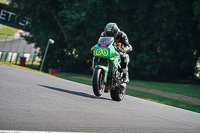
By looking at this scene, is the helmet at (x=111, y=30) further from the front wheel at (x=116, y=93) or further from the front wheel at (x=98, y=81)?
the front wheel at (x=116, y=93)

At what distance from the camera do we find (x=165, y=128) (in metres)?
5.32

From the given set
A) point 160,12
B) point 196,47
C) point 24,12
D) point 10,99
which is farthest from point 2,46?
point 10,99

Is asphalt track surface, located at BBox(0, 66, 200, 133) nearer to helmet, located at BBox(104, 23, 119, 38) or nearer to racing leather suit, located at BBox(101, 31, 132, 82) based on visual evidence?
racing leather suit, located at BBox(101, 31, 132, 82)

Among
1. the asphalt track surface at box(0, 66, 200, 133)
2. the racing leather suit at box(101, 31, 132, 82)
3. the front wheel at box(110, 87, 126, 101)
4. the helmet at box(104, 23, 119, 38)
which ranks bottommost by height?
the asphalt track surface at box(0, 66, 200, 133)

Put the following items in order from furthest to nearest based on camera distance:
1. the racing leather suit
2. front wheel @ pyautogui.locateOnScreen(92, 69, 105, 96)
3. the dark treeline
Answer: the dark treeline, the racing leather suit, front wheel @ pyautogui.locateOnScreen(92, 69, 105, 96)

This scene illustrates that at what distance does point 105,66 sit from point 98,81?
0.55 metres

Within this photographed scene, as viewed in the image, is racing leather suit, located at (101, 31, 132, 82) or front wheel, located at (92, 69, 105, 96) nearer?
front wheel, located at (92, 69, 105, 96)

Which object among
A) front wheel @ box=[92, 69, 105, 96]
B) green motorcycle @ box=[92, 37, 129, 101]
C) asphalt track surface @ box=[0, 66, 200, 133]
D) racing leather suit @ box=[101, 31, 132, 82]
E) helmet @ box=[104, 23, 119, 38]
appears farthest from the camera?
racing leather suit @ box=[101, 31, 132, 82]

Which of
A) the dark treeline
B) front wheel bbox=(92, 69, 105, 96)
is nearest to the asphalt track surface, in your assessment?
front wheel bbox=(92, 69, 105, 96)

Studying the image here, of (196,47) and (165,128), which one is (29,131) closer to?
(165,128)

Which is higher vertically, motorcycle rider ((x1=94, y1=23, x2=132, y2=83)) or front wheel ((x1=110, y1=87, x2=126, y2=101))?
motorcycle rider ((x1=94, y1=23, x2=132, y2=83))

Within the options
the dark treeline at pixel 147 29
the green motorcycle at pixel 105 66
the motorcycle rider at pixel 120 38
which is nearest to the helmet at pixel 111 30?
the motorcycle rider at pixel 120 38

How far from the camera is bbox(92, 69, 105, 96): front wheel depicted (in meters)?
6.86

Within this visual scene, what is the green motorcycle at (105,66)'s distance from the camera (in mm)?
7027
